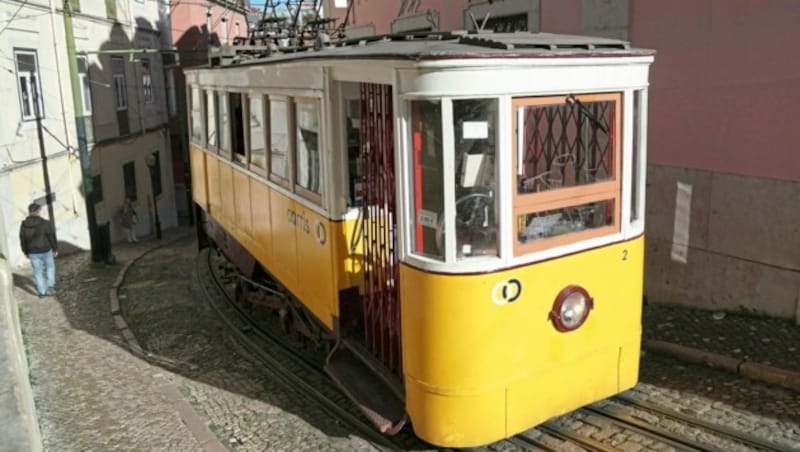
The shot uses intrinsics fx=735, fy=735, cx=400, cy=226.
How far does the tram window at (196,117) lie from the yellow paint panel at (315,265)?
203 inches

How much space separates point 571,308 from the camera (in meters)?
4.80

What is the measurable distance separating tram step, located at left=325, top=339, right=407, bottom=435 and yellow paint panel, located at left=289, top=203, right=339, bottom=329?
301mm

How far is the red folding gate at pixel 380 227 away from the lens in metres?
5.00

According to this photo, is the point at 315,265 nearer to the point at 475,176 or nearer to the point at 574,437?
the point at 475,176

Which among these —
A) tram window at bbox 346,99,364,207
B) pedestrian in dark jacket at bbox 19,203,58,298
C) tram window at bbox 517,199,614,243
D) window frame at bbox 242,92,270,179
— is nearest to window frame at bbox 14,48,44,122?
pedestrian in dark jacket at bbox 19,203,58,298

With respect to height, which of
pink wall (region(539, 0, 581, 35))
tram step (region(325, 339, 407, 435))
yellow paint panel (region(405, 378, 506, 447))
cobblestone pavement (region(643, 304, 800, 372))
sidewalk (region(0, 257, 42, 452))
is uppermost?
pink wall (region(539, 0, 581, 35))

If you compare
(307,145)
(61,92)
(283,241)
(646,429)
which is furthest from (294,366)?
(61,92)

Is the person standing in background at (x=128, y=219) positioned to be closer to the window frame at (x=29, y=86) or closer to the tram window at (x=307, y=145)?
the window frame at (x=29, y=86)

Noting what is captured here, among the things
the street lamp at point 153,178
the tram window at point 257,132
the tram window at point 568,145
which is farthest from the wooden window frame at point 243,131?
the street lamp at point 153,178

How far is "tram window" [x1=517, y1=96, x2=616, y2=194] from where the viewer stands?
4.66m

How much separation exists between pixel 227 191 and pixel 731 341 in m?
6.07

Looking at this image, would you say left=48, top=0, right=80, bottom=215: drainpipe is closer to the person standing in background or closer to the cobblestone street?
the person standing in background

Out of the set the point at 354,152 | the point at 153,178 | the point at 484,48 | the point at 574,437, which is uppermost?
the point at 484,48

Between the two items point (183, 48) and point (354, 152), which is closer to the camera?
point (354, 152)
